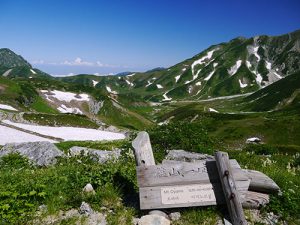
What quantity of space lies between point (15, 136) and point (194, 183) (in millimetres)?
46464

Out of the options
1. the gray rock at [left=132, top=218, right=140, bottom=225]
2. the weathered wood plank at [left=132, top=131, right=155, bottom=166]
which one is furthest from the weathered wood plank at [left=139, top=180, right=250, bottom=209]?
the weathered wood plank at [left=132, top=131, right=155, bottom=166]

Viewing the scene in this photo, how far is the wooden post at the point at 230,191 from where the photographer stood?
36.9 feet

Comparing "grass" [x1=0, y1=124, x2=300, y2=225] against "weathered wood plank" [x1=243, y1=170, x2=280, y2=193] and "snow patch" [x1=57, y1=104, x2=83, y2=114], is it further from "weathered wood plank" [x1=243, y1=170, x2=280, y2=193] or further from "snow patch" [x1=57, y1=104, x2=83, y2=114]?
"snow patch" [x1=57, y1=104, x2=83, y2=114]

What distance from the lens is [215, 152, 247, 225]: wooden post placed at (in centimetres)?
1124

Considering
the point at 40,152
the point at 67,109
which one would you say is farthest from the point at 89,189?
the point at 67,109

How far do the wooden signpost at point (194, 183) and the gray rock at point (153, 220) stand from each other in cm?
53

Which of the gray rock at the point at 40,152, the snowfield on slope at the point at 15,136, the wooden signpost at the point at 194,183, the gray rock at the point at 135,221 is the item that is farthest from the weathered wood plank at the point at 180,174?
the snowfield on slope at the point at 15,136

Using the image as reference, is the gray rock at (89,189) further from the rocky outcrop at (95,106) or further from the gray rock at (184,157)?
the rocky outcrop at (95,106)

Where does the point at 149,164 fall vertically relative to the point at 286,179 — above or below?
above

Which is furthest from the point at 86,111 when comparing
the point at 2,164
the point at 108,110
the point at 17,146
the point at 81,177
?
the point at 81,177

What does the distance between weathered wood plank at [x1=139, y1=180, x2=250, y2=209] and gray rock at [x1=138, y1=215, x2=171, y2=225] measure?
534mm

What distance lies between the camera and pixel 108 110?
5556 inches

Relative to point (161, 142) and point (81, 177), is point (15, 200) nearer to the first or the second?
point (81, 177)

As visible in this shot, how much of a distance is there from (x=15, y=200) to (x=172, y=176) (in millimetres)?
5188
